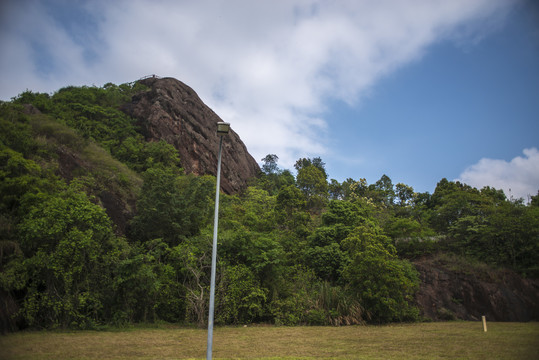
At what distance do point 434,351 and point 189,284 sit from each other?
496 inches

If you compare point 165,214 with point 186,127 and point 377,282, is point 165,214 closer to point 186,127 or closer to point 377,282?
point 377,282

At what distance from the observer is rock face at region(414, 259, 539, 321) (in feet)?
72.8

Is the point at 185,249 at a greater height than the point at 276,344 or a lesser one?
greater

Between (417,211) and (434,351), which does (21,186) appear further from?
(417,211)

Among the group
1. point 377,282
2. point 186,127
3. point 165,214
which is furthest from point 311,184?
point 165,214

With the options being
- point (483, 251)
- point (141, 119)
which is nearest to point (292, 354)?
point (483, 251)

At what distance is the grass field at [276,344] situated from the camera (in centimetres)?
1009

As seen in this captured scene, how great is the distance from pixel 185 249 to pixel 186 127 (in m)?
27.7

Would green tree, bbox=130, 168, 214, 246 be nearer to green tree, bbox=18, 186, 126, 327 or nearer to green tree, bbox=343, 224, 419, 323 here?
green tree, bbox=18, 186, 126, 327

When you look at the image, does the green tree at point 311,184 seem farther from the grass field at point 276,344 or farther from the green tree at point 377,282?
the grass field at point 276,344

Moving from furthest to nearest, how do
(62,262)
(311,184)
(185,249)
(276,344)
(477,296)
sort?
(311,184) → (477,296) → (185,249) → (62,262) → (276,344)

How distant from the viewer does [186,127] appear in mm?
43875

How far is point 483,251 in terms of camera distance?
2483 centimetres

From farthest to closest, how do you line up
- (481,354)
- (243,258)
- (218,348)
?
(243,258) < (218,348) < (481,354)
